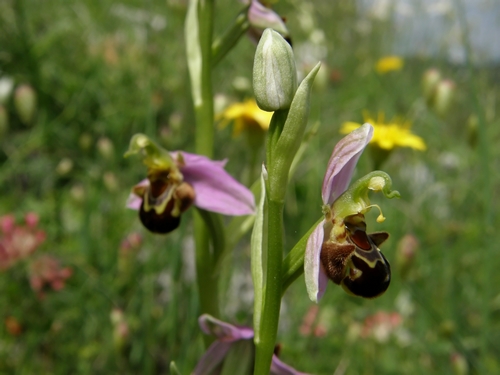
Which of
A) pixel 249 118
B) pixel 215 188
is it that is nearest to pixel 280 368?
pixel 215 188

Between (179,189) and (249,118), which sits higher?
(179,189)

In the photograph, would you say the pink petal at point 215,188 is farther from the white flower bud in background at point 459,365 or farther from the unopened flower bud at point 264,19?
the white flower bud in background at point 459,365

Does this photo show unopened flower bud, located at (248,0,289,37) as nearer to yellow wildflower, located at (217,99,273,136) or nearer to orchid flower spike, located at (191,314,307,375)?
yellow wildflower, located at (217,99,273,136)

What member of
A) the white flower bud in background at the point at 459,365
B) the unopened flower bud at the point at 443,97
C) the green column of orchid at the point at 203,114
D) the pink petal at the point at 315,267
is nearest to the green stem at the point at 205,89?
the green column of orchid at the point at 203,114

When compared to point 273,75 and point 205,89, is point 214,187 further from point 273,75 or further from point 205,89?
point 273,75

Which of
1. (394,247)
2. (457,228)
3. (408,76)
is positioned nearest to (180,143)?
(394,247)

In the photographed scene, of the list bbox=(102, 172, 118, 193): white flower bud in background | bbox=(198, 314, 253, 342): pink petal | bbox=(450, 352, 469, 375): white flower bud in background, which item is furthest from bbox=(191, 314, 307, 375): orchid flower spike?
bbox=(102, 172, 118, 193): white flower bud in background
